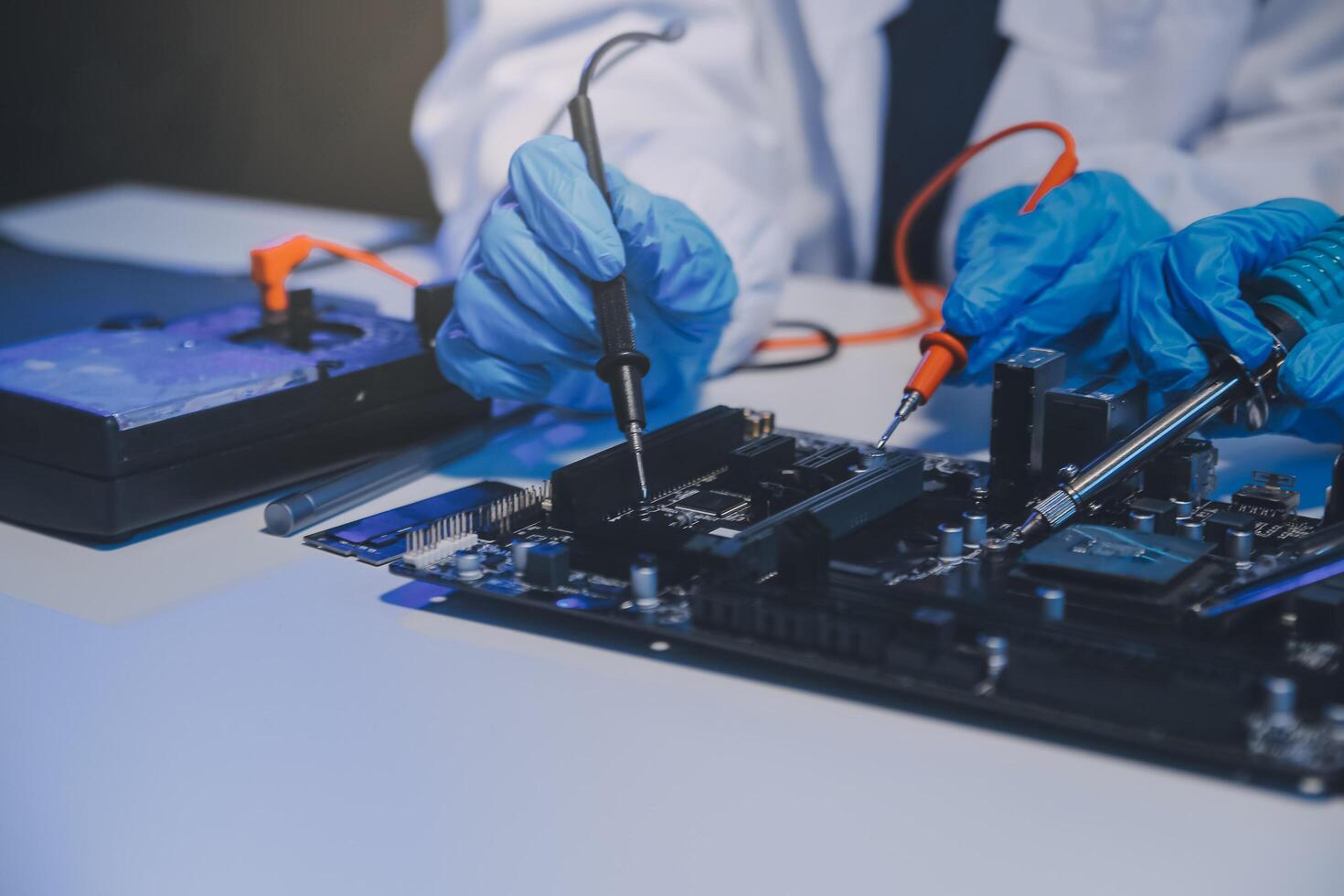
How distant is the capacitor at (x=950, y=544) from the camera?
694mm

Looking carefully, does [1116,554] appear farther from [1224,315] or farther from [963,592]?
[1224,315]

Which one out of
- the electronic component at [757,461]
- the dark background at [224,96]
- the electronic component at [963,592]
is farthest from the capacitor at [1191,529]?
the dark background at [224,96]

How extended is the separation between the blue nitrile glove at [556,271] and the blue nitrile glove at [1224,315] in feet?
1.06

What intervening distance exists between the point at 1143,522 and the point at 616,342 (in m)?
0.36

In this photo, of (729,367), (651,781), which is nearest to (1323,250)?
(729,367)

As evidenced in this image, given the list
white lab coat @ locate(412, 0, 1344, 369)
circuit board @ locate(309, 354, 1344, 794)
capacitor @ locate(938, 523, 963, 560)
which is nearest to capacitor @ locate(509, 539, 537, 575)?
circuit board @ locate(309, 354, 1344, 794)

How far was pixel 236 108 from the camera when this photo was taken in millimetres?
2338

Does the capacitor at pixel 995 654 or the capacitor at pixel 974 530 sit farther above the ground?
the capacitor at pixel 974 530

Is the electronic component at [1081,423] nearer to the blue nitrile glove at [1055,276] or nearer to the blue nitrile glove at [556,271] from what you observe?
the blue nitrile glove at [1055,276]

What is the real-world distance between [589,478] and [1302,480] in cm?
51

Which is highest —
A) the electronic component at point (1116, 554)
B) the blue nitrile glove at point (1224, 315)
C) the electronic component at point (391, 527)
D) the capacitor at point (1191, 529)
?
the blue nitrile glove at point (1224, 315)

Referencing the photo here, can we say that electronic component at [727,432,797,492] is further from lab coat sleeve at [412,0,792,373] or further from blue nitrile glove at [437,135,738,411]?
lab coat sleeve at [412,0,792,373]

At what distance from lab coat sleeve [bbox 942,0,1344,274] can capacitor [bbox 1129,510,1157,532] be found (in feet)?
2.17

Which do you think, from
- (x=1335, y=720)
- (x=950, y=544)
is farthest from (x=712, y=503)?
(x=1335, y=720)
